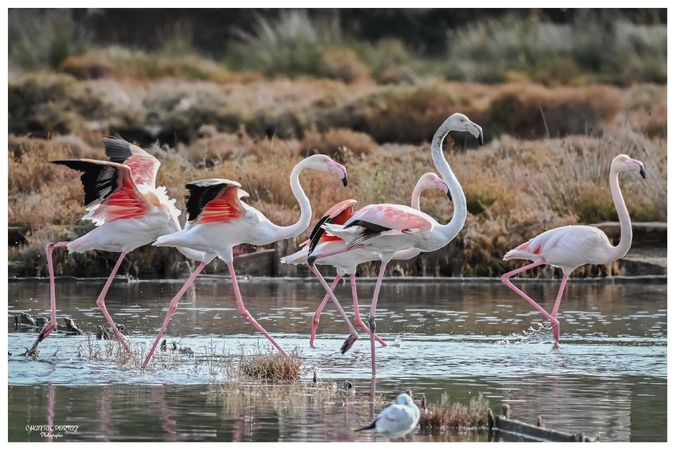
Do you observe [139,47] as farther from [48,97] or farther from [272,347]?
[272,347]

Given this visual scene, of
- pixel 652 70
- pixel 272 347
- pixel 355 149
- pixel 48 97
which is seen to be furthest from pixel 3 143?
pixel 652 70

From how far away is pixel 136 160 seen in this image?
12.5 metres

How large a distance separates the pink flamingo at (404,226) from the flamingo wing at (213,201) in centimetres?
78

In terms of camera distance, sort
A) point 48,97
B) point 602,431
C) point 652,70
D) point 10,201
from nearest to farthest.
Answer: point 602,431
point 10,201
point 48,97
point 652,70

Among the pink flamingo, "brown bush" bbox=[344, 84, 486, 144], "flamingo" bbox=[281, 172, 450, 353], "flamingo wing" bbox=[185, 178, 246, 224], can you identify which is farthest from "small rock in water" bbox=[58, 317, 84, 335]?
"brown bush" bbox=[344, 84, 486, 144]

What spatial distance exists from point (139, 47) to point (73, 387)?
92.9 feet

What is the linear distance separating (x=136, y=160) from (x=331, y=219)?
211 cm

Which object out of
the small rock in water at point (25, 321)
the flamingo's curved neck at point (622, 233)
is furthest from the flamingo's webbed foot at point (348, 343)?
the small rock in water at point (25, 321)

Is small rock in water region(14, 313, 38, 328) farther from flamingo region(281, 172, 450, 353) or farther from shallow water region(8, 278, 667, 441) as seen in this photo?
flamingo region(281, 172, 450, 353)

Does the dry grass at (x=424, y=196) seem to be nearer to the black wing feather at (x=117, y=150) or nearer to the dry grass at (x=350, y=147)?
the dry grass at (x=350, y=147)

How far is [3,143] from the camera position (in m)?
13.3

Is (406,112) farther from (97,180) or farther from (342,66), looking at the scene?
(97,180)

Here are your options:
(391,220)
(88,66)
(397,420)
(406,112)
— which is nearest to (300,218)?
(391,220)

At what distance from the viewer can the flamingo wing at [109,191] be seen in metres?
10.8
